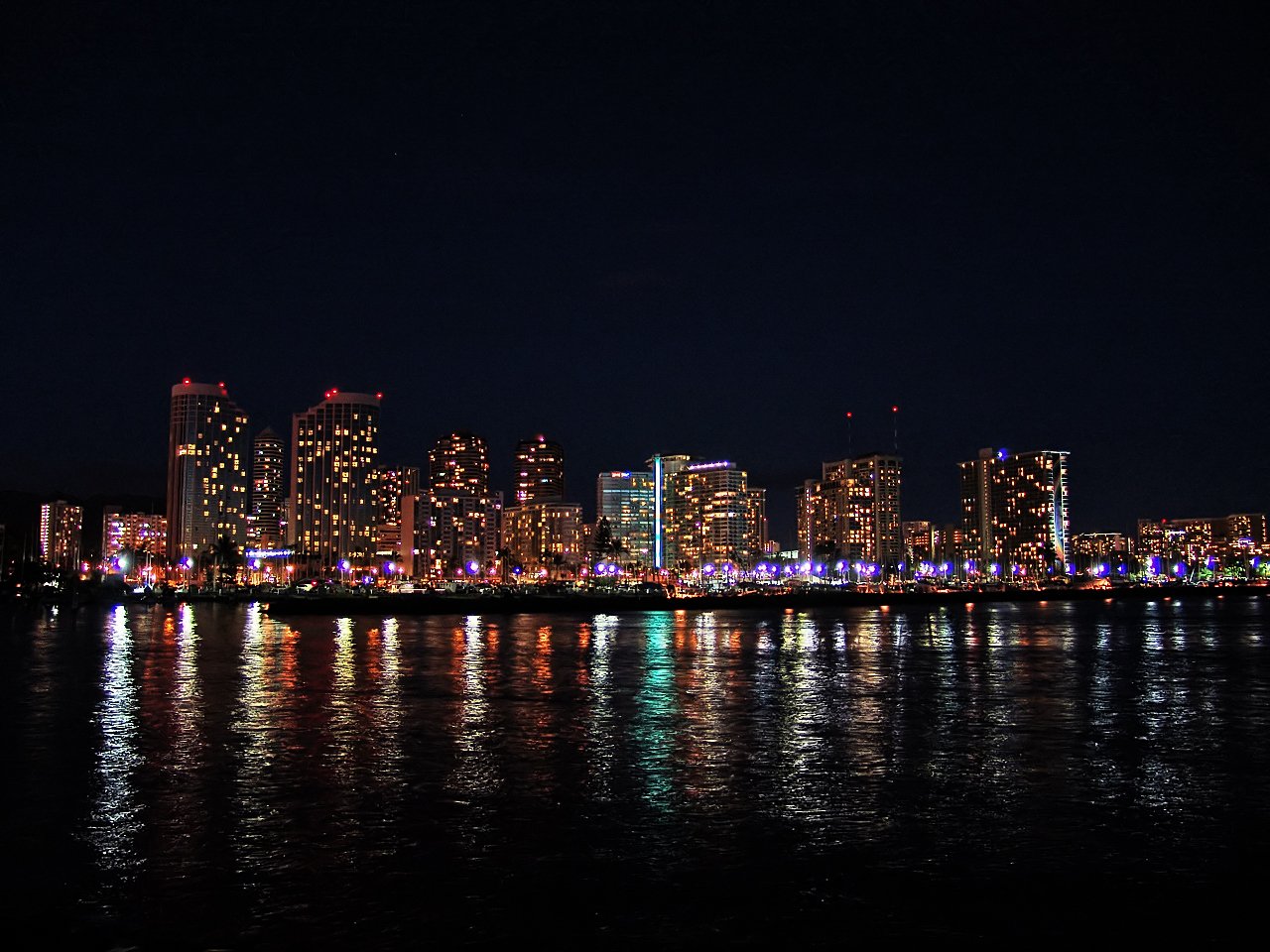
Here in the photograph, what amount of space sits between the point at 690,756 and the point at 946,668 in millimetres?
28942

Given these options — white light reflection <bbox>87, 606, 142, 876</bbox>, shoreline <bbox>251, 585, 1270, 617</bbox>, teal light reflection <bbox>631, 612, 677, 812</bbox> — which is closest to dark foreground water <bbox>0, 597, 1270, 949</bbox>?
white light reflection <bbox>87, 606, 142, 876</bbox>

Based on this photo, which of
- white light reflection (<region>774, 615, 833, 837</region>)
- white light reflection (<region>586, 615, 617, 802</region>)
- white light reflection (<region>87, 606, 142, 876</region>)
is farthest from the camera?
white light reflection (<region>586, 615, 617, 802</region>)

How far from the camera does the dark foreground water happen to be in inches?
548

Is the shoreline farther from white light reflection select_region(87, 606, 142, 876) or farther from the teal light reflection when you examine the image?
white light reflection select_region(87, 606, 142, 876)

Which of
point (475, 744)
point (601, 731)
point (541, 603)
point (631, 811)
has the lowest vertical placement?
point (541, 603)

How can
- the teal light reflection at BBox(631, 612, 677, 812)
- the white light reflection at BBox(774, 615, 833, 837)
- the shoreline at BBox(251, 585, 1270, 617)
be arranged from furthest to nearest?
the shoreline at BBox(251, 585, 1270, 617)
the teal light reflection at BBox(631, 612, 677, 812)
the white light reflection at BBox(774, 615, 833, 837)

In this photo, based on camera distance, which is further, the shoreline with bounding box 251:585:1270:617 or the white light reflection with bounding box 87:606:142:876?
the shoreline with bounding box 251:585:1270:617

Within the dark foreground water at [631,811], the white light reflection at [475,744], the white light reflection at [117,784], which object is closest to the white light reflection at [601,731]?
the dark foreground water at [631,811]

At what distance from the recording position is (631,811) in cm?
1981

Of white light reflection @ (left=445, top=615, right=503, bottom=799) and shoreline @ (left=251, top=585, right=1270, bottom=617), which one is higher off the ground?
white light reflection @ (left=445, top=615, right=503, bottom=799)

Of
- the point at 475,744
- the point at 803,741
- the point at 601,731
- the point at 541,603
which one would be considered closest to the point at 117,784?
the point at 475,744

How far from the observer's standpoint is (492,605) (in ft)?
464

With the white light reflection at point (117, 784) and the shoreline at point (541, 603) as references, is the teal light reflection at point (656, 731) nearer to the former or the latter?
the white light reflection at point (117, 784)

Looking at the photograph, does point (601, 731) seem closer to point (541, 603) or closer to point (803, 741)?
point (803, 741)
